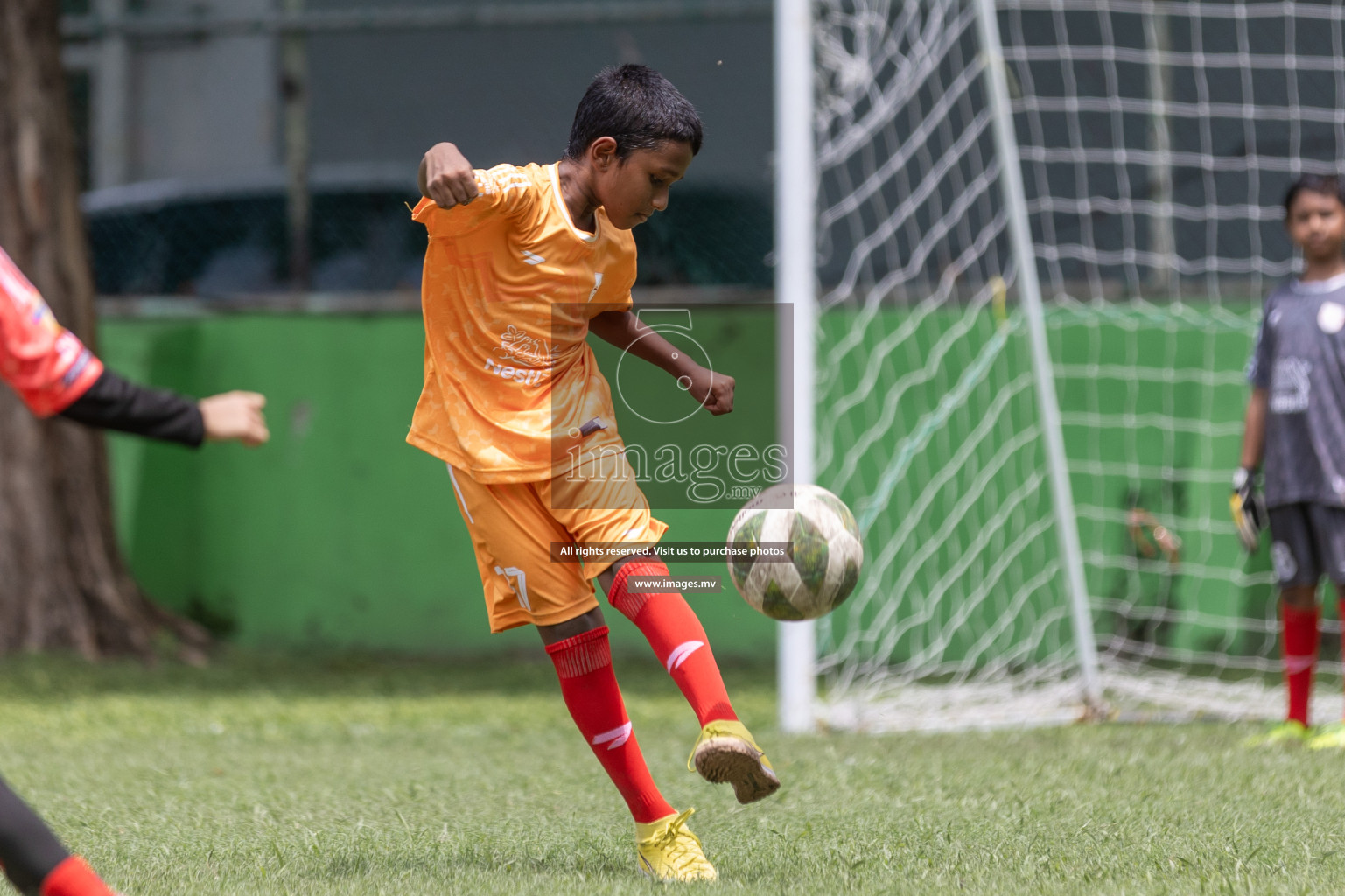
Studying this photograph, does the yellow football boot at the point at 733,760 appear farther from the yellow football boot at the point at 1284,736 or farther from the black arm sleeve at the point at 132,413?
the yellow football boot at the point at 1284,736

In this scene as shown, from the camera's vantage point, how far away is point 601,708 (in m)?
2.84

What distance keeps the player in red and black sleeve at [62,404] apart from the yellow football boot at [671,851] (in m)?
1.08

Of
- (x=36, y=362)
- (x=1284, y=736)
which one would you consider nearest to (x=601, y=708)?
(x=36, y=362)

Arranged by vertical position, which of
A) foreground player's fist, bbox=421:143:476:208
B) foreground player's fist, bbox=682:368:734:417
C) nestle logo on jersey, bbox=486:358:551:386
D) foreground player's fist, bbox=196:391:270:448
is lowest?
foreground player's fist, bbox=682:368:734:417

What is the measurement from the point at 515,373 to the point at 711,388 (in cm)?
42

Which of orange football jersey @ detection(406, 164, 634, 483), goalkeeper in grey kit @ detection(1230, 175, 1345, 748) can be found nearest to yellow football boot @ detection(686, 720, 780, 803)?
orange football jersey @ detection(406, 164, 634, 483)

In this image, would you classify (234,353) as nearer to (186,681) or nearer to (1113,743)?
(186,681)

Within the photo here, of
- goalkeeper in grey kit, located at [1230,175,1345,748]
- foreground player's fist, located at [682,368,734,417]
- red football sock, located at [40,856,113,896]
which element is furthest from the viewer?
goalkeeper in grey kit, located at [1230,175,1345,748]

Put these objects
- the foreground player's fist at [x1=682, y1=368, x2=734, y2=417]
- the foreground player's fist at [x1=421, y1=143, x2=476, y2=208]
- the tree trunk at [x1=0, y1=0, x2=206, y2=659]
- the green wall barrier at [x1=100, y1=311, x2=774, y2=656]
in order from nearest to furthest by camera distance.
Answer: the foreground player's fist at [x1=421, y1=143, x2=476, y2=208] < the foreground player's fist at [x1=682, y1=368, x2=734, y2=417] < the tree trunk at [x1=0, y1=0, x2=206, y2=659] < the green wall barrier at [x1=100, y1=311, x2=774, y2=656]

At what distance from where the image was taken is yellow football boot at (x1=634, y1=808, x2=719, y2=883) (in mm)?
2676

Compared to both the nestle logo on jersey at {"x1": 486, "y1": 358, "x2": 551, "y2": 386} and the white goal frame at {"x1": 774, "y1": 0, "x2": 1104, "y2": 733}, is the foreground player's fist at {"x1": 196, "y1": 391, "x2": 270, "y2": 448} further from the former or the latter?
the white goal frame at {"x1": 774, "y1": 0, "x2": 1104, "y2": 733}

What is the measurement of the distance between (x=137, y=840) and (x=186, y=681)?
3.18m

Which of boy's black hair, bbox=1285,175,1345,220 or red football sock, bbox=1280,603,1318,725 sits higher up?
boy's black hair, bbox=1285,175,1345,220

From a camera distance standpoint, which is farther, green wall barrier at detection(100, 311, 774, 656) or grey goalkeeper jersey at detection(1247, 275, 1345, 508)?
green wall barrier at detection(100, 311, 774, 656)
